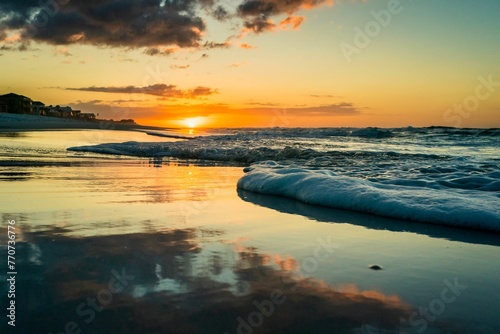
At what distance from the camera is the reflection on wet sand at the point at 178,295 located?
1796mm

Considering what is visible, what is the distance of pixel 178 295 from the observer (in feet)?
6.81

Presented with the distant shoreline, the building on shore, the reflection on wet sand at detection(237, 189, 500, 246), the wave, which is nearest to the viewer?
the reflection on wet sand at detection(237, 189, 500, 246)

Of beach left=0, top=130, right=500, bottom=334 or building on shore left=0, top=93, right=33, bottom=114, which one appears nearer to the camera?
beach left=0, top=130, right=500, bottom=334

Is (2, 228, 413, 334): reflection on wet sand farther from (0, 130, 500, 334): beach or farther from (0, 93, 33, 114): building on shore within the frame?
(0, 93, 33, 114): building on shore

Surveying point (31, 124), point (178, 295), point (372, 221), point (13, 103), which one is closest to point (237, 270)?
point (178, 295)

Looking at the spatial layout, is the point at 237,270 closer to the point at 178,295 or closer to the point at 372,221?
the point at 178,295

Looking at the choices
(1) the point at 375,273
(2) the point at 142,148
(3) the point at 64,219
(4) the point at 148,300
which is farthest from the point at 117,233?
(2) the point at 142,148

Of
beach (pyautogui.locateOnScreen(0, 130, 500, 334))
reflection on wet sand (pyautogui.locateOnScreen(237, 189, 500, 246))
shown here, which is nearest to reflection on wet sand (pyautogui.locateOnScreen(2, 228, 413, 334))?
beach (pyautogui.locateOnScreen(0, 130, 500, 334))

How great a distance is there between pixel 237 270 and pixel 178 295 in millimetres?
551

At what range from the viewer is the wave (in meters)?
4.18

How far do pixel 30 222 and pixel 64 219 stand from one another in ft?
0.93

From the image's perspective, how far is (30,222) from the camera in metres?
3.66

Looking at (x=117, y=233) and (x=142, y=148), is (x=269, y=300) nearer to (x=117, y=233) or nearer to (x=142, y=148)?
(x=117, y=233)

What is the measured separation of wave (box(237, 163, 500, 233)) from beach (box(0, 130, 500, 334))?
0.23m
